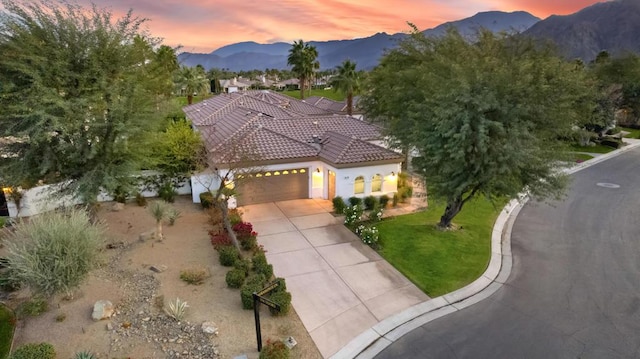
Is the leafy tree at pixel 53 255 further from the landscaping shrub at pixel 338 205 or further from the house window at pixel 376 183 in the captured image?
the house window at pixel 376 183

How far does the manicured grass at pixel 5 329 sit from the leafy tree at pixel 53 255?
1474mm

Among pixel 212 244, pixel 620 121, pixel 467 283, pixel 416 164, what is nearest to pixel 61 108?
pixel 212 244

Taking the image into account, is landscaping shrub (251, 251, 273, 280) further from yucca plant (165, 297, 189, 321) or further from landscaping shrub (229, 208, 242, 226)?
landscaping shrub (229, 208, 242, 226)

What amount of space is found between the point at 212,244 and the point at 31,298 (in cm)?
677

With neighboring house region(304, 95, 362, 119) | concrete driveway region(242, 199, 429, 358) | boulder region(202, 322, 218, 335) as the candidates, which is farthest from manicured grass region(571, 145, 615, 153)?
boulder region(202, 322, 218, 335)

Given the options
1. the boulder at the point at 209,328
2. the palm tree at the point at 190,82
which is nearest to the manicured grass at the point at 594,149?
the boulder at the point at 209,328

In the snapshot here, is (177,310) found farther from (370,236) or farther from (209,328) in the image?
(370,236)

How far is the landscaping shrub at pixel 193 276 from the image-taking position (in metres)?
14.2

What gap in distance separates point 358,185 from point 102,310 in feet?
48.0

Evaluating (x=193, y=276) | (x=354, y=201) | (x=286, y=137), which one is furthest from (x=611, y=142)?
(x=193, y=276)

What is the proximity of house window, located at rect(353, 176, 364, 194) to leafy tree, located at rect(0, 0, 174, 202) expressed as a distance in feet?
37.0

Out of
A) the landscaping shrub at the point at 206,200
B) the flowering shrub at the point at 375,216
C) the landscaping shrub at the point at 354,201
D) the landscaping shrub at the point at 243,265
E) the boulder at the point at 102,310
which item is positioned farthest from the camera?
Result: the landscaping shrub at the point at 206,200

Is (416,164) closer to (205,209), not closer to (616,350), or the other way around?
(616,350)

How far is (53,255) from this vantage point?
11242 mm
